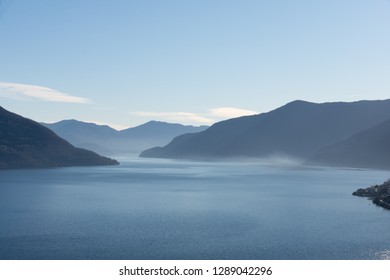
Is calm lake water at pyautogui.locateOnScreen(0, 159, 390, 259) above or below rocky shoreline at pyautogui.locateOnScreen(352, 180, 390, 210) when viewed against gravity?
below

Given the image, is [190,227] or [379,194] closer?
[190,227]

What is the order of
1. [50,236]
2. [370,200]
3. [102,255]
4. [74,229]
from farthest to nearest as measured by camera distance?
[370,200] → [74,229] → [50,236] → [102,255]

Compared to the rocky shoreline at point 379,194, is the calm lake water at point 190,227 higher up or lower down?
lower down

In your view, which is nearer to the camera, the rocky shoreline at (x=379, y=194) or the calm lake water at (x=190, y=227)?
the calm lake water at (x=190, y=227)

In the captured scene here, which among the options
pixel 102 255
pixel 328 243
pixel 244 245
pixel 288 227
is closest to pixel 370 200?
pixel 288 227

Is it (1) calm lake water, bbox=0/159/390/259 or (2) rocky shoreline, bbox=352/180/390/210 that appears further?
(2) rocky shoreline, bbox=352/180/390/210
